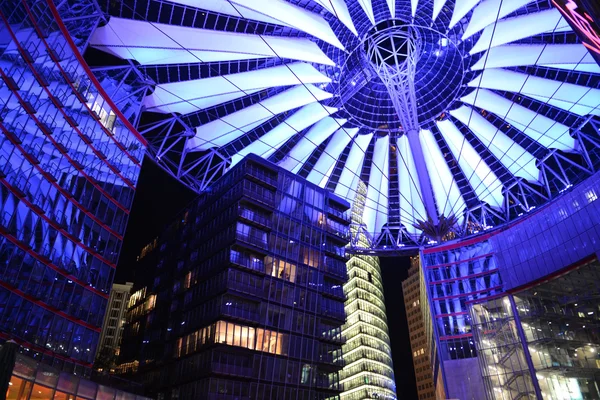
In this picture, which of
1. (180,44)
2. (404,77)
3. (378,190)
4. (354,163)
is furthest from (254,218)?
(404,77)

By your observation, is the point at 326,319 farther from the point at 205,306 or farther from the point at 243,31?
the point at 243,31

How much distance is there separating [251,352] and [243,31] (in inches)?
1087

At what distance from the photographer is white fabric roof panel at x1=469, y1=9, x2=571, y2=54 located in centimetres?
3494

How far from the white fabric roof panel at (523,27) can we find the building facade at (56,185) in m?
31.6

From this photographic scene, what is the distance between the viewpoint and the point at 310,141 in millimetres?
47844

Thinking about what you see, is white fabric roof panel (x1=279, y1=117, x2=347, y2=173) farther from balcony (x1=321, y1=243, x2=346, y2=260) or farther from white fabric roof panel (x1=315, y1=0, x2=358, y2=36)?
white fabric roof panel (x1=315, y1=0, x2=358, y2=36)

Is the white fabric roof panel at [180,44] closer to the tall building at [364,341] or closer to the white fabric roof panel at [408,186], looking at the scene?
the white fabric roof panel at [408,186]

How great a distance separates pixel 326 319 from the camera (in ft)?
156

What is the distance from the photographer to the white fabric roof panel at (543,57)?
122 ft

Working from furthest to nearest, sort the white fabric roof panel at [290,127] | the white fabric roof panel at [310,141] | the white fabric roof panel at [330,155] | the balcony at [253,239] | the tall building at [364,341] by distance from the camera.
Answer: the tall building at [364,341]
the white fabric roof panel at [330,155]
the white fabric roof panel at [310,141]
the white fabric roof panel at [290,127]
the balcony at [253,239]

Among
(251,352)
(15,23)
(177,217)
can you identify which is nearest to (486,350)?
(251,352)

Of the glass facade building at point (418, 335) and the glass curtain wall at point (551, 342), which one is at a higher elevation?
the glass facade building at point (418, 335)

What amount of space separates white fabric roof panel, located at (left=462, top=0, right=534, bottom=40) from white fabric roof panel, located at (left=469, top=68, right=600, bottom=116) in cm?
518

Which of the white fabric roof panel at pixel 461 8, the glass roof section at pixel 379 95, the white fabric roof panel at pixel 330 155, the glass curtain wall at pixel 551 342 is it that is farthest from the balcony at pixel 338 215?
the white fabric roof panel at pixel 461 8
